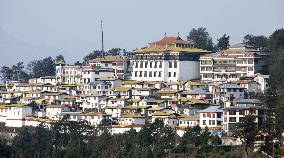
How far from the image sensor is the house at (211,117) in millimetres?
46562

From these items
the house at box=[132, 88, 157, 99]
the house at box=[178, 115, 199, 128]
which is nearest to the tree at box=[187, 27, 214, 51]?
the house at box=[132, 88, 157, 99]

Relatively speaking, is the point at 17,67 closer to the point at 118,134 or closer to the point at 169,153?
the point at 118,134

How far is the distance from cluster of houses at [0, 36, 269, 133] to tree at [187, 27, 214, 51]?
3.32 meters

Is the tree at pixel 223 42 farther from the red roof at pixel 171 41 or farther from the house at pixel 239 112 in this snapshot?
the house at pixel 239 112

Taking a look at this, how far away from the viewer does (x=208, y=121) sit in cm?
4700

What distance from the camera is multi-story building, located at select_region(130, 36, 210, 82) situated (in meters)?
57.9

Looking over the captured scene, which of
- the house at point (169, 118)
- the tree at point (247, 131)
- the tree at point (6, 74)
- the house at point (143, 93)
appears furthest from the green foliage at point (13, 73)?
the tree at point (247, 131)

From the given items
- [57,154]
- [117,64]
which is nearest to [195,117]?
[57,154]

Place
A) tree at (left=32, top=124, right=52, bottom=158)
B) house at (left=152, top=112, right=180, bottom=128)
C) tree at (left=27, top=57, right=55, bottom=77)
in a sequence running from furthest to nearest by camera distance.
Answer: tree at (left=27, top=57, right=55, bottom=77)
house at (left=152, top=112, right=180, bottom=128)
tree at (left=32, top=124, right=52, bottom=158)

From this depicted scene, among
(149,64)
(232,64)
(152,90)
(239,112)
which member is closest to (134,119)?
(152,90)

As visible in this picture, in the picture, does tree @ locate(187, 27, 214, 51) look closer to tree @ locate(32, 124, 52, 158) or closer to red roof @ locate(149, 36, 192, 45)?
red roof @ locate(149, 36, 192, 45)

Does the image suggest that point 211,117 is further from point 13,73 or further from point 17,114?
point 13,73

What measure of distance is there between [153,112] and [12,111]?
982 cm

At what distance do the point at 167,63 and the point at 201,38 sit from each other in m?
9.85
